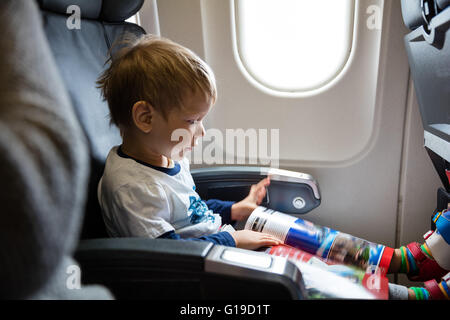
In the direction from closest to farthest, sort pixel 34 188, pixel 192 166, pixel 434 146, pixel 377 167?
1. pixel 34 188
2. pixel 434 146
3. pixel 377 167
4. pixel 192 166

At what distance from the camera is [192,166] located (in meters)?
1.57

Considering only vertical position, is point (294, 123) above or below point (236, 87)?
below

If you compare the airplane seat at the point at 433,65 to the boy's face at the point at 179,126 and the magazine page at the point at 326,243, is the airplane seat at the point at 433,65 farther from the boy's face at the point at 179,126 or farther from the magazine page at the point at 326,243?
the boy's face at the point at 179,126

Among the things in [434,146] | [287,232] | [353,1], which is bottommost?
[287,232]

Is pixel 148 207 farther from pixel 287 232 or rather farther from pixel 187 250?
pixel 287 232

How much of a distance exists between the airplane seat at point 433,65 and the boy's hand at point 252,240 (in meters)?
0.49

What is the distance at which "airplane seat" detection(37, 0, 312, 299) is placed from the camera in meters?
0.62

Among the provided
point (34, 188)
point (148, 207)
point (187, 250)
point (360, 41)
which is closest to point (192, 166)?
point (148, 207)

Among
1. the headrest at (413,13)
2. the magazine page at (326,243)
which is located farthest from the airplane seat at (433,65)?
the magazine page at (326,243)

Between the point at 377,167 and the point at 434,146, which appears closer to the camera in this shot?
the point at 434,146

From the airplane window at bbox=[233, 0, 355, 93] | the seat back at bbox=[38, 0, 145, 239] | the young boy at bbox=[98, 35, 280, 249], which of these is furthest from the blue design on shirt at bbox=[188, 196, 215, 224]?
the airplane window at bbox=[233, 0, 355, 93]

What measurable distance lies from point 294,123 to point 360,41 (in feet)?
1.23
